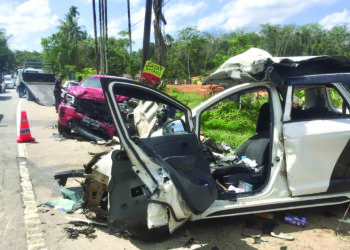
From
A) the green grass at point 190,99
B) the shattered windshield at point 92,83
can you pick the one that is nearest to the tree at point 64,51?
the green grass at point 190,99

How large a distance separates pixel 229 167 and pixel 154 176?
1508 millimetres

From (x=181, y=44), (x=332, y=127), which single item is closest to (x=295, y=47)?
(x=181, y=44)

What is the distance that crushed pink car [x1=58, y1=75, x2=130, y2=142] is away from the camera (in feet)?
29.8

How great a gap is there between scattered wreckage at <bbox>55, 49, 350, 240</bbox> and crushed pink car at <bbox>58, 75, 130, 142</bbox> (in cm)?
511

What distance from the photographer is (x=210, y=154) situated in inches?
185

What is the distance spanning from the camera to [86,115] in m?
9.25

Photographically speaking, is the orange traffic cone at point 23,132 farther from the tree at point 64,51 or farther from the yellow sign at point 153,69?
the tree at point 64,51

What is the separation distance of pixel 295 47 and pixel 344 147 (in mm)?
53358

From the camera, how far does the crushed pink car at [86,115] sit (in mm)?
9078

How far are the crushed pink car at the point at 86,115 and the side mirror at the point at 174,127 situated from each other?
17.9 feet

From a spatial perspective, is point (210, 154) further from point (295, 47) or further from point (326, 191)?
point (295, 47)

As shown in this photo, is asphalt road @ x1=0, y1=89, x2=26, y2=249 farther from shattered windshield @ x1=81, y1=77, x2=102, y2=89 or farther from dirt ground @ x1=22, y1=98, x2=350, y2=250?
shattered windshield @ x1=81, y1=77, x2=102, y2=89

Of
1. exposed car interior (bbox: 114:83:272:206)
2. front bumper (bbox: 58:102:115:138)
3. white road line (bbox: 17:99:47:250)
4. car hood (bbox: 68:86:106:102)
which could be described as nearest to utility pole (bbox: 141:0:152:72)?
car hood (bbox: 68:86:106:102)

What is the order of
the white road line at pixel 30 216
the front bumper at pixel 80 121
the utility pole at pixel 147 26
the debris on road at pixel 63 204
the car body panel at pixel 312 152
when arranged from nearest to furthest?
the white road line at pixel 30 216 → the car body panel at pixel 312 152 → the debris on road at pixel 63 204 → the front bumper at pixel 80 121 → the utility pole at pixel 147 26
